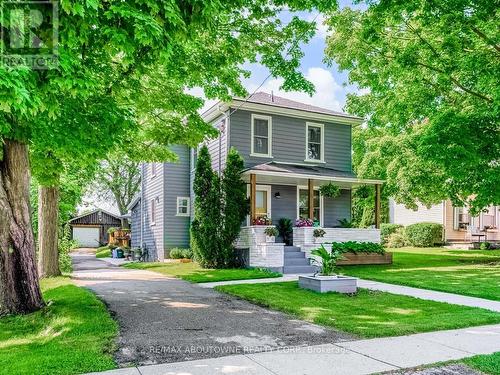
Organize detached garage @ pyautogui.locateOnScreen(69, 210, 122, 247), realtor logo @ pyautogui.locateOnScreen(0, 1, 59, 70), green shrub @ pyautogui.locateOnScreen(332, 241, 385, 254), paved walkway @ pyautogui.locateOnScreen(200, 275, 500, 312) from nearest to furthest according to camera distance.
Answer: realtor logo @ pyautogui.locateOnScreen(0, 1, 59, 70), paved walkway @ pyautogui.locateOnScreen(200, 275, 500, 312), green shrub @ pyautogui.locateOnScreen(332, 241, 385, 254), detached garage @ pyautogui.locateOnScreen(69, 210, 122, 247)

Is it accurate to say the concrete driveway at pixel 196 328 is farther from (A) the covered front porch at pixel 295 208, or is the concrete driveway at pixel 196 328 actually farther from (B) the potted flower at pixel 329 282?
(A) the covered front porch at pixel 295 208

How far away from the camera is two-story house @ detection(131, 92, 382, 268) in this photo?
15114mm

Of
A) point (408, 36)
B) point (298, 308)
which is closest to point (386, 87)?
point (408, 36)

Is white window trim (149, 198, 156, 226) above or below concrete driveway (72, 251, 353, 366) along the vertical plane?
above

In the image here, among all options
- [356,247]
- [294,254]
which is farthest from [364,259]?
[294,254]

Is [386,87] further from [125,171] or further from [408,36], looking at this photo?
[125,171]

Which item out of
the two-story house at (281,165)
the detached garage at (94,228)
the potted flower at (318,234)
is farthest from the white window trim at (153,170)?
the detached garage at (94,228)

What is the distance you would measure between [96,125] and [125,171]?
3855 centimetres

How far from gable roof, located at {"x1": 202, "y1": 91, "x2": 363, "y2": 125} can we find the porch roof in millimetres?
2110

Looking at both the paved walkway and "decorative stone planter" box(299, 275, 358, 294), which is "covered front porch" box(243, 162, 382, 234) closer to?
the paved walkway

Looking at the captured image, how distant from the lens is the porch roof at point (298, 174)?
14188 millimetres

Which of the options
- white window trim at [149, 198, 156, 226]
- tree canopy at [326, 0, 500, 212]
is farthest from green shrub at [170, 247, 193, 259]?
tree canopy at [326, 0, 500, 212]

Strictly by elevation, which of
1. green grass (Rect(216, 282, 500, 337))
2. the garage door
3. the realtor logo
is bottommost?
the garage door

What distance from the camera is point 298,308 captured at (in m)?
7.38
